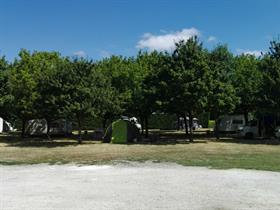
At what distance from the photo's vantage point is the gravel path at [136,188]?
1087 cm

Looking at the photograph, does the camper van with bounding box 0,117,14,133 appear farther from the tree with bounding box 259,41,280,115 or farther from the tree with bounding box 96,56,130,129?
the tree with bounding box 259,41,280,115

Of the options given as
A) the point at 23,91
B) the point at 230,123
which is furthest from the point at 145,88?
the point at 230,123

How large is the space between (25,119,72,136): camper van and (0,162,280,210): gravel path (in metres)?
27.1

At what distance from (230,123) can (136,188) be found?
129ft

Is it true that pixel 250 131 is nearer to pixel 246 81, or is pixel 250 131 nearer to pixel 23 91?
pixel 246 81

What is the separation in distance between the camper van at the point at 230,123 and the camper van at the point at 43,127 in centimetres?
1660

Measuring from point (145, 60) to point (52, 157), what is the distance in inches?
939

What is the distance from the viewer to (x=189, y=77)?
33156 mm

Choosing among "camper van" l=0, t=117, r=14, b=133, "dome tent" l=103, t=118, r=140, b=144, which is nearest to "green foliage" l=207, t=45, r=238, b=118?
"dome tent" l=103, t=118, r=140, b=144

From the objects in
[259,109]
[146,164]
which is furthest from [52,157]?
[259,109]

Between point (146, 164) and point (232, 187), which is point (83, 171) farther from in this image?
point (232, 187)

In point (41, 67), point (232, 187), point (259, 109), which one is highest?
point (41, 67)

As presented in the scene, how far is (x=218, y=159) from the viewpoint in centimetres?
2192

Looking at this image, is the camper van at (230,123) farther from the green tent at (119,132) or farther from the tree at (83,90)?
the tree at (83,90)
